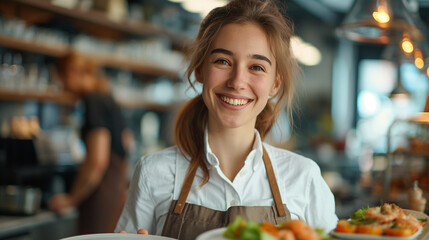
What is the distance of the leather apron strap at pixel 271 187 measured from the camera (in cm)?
151

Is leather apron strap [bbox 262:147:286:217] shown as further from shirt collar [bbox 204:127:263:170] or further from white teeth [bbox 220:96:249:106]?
white teeth [bbox 220:96:249:106]

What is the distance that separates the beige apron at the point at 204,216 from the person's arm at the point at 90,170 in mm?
2088

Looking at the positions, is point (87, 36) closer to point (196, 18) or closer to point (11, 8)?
point (11, 8)

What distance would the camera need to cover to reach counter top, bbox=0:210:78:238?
3145 millimetres

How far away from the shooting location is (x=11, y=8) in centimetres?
411

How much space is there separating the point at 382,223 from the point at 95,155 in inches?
104

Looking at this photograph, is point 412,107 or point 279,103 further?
point 412,107

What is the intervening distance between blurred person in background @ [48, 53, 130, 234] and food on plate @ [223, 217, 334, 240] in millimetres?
2602

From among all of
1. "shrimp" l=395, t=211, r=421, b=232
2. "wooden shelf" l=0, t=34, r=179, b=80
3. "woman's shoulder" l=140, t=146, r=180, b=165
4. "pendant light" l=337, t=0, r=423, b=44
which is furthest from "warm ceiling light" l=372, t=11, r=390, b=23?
"wooden shelf" l=0, t=34, r=179, b=80

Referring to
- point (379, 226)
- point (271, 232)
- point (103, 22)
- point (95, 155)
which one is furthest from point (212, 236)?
point (103, 22)

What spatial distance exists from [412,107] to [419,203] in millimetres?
8159

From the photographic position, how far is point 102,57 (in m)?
4.93

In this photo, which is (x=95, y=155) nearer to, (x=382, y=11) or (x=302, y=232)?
(x=382, y=11)

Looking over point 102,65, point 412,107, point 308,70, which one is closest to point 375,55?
point 308,70
